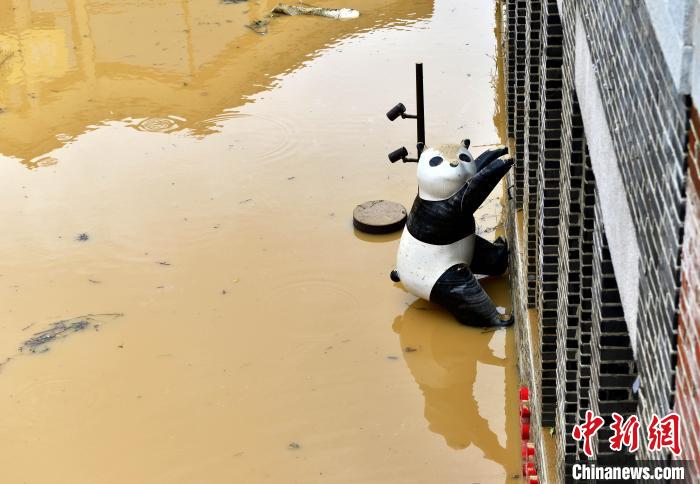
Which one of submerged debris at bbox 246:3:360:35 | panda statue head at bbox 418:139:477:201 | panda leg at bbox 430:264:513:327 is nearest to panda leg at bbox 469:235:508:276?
panda leg at bbox 430:264:513:327

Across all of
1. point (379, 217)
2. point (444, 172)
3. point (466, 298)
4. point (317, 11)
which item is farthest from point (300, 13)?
point (466, 298)

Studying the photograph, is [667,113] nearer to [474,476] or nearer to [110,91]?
[474,476]

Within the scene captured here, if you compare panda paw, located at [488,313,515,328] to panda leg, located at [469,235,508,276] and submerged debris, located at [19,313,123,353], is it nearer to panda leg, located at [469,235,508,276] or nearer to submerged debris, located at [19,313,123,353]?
panda leg, located at [469,235,508,276]

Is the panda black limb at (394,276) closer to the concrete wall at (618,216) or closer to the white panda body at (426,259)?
the white panda body at (426,259)

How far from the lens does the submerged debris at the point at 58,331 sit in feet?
36.0

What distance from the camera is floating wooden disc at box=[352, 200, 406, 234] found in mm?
12523

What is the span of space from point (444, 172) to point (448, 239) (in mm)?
689

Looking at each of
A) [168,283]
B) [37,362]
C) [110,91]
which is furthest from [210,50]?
[37,362]

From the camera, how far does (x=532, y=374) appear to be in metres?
8.55

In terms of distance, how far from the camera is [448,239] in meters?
10.7

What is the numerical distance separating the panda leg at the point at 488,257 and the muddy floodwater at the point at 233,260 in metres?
0.26

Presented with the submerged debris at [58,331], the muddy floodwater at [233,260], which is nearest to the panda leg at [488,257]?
the muddy floodwater at [233,260]

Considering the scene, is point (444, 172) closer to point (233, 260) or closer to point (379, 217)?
point (379, 217)

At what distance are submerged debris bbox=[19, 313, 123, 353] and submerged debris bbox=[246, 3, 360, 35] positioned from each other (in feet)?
28.9
